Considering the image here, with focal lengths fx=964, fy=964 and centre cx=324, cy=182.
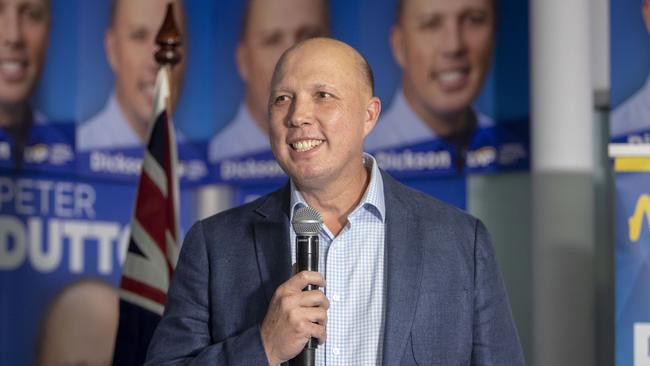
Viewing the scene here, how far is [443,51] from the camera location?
224 inches

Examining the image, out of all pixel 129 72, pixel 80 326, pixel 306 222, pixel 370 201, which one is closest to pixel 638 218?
pixel 370 201

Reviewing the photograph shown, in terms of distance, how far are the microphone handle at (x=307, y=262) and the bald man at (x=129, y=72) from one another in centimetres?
397

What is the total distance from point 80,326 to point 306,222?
12.2 feet

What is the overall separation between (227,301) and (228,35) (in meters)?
4.67

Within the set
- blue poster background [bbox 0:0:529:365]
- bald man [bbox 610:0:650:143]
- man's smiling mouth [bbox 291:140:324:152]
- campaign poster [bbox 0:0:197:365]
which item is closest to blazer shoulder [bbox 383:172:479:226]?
man's smiling mouth [bbox 291:140:324:152]

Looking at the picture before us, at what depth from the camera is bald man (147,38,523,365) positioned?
2.11m

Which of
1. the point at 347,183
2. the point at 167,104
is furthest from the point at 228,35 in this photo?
the point at 347,183

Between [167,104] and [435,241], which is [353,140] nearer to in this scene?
[435,241]

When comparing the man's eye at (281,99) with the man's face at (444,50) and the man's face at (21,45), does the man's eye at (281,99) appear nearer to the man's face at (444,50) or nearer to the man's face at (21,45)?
the man's face at (21,45)

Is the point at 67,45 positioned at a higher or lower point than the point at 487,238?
higher

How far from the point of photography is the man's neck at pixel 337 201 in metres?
2.27

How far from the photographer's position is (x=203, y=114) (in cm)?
666

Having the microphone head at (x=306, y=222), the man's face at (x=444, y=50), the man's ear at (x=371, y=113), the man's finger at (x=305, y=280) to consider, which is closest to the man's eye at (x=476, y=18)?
the man's face at (x=444, y=50)

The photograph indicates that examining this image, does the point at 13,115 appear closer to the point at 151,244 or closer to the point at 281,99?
the point at 151,244
